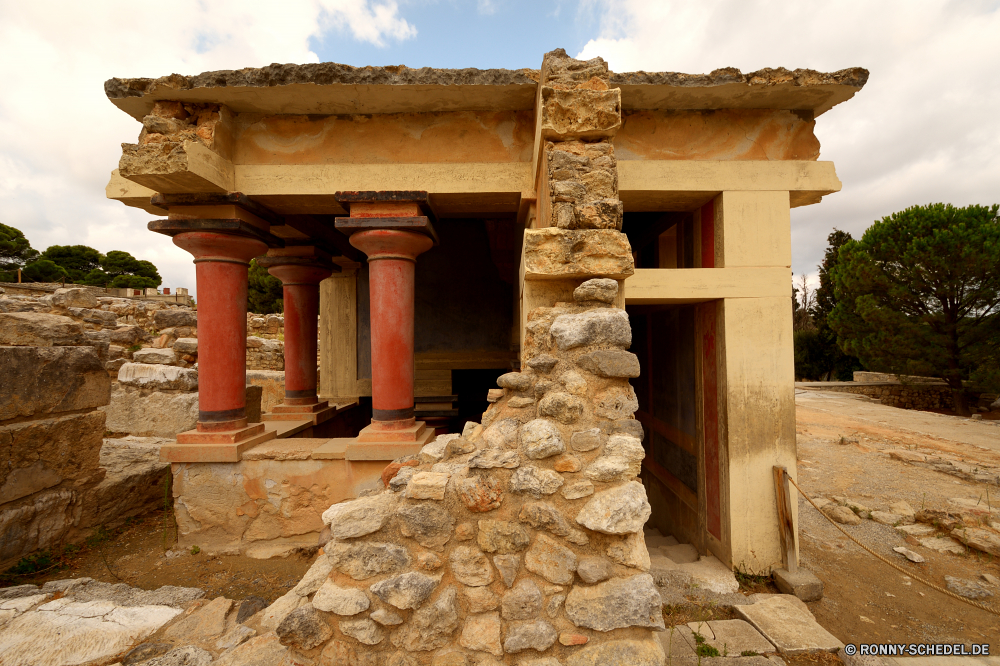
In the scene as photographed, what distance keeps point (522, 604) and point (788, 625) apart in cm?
226

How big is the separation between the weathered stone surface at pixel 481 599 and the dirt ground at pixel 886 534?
2.90 metres

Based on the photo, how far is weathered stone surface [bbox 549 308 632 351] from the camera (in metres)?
2.65

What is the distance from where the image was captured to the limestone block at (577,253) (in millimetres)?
2859

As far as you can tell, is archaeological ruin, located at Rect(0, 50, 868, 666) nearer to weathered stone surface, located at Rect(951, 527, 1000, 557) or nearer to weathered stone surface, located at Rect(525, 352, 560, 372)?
weathered stone surface, located at Rect(525, 352, 560, 372)

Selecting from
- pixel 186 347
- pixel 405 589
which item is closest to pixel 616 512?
pixel 405 589

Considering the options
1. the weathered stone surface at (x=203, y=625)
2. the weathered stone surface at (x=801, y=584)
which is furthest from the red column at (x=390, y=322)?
the weathered stone surface at (x=801, y=584)

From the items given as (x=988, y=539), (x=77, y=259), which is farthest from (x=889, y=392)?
(x=77, y=259)

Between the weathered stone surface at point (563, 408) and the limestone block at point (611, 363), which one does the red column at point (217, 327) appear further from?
the limestone block at point (611, 363)

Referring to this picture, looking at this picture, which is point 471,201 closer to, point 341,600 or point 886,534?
point 341,600

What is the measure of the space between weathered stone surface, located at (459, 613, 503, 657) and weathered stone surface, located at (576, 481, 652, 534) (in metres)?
0.63

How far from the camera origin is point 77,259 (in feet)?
108

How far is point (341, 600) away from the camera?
2.05 metres

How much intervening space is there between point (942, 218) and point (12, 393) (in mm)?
21811

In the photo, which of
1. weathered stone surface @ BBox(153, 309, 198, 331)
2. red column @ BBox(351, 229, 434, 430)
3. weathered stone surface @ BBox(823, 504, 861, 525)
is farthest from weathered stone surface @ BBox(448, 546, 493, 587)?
weathered stone surface @ BBox(153, 309, 198, 331)
